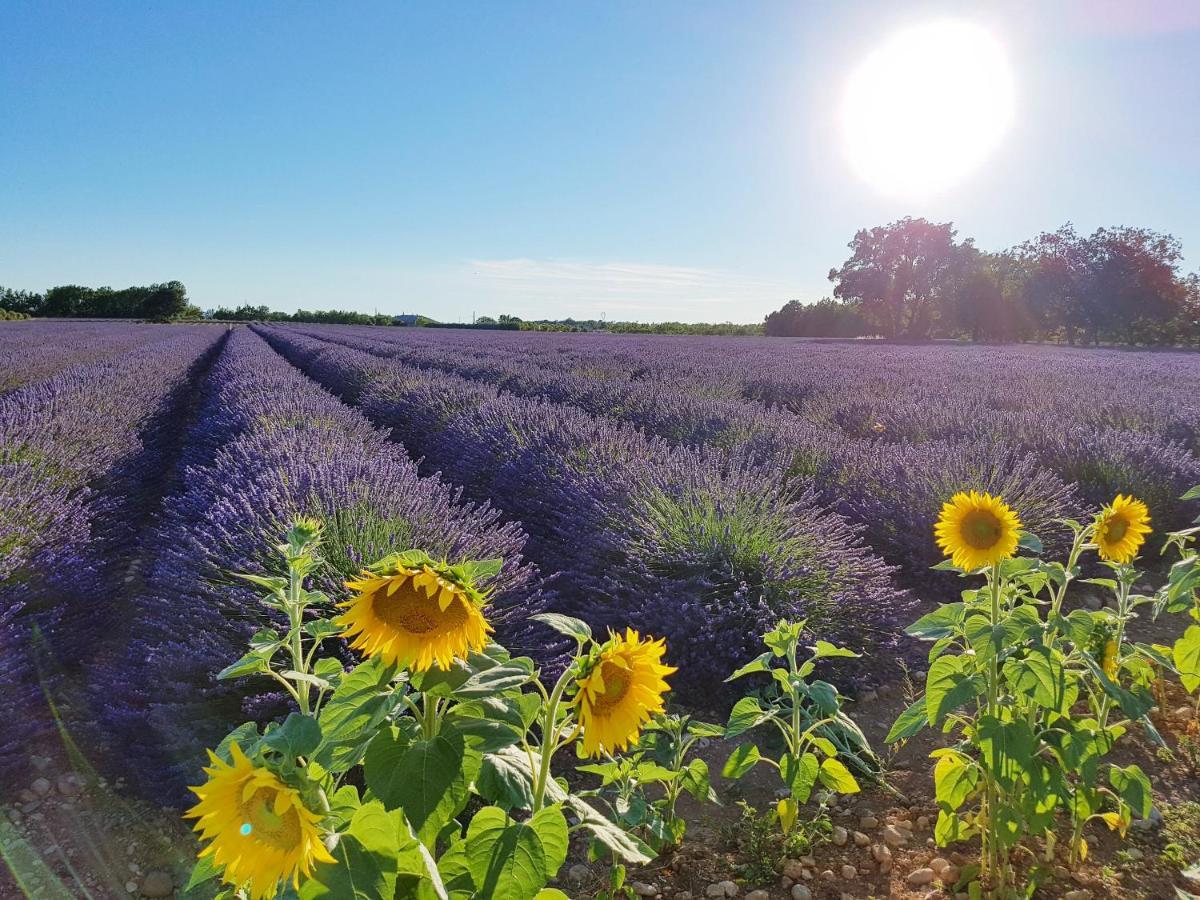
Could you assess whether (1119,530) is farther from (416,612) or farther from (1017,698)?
Result: (416,612)

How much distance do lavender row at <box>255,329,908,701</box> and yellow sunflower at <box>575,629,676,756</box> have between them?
1.36 meters

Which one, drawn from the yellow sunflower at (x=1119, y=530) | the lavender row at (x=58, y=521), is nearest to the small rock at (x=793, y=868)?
the yellow sunflower at (x=1119, y=530)

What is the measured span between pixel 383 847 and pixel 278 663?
4.92ft

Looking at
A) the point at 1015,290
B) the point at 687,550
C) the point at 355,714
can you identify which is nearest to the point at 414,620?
the point at 355,714

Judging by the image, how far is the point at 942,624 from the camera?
133cm

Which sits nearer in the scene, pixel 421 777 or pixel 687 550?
pixel 421 777

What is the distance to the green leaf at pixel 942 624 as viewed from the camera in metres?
1.32

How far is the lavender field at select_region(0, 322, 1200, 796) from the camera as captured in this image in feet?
6.73

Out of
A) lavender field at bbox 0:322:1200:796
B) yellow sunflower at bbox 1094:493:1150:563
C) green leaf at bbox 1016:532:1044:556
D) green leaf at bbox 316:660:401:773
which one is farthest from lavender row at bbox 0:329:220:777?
yellow sunflower at bbox 1094:493:1150:563

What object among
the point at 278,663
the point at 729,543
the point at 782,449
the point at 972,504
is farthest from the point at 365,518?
the point at 782,449

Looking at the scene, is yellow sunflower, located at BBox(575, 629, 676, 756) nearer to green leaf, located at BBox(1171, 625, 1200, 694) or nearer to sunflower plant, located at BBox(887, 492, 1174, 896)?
sunflower plant, located at BBox(887, 492, 1174, 896)

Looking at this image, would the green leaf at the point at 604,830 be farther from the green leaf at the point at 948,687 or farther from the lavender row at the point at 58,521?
the lavender row at the point at 58,521

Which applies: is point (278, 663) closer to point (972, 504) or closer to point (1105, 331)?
point (972, 504)

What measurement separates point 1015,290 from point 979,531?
4296 centimetres
